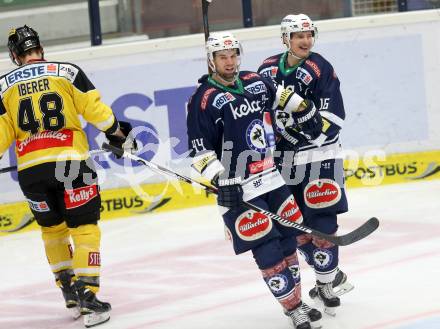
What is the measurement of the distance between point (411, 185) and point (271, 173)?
3509mm

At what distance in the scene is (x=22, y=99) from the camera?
5461mm

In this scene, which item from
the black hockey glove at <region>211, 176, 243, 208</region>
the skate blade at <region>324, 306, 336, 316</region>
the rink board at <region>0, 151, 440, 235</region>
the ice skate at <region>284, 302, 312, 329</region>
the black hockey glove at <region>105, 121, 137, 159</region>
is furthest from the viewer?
the rink board at <region>0, 151, 440, 235</region>

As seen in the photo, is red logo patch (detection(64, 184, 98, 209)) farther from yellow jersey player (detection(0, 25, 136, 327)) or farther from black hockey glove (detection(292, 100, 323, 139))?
black hockey glove (detection(292, 100, 323, 139))

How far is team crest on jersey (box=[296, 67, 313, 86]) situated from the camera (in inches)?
211

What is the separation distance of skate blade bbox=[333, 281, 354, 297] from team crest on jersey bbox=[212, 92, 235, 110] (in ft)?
4.00

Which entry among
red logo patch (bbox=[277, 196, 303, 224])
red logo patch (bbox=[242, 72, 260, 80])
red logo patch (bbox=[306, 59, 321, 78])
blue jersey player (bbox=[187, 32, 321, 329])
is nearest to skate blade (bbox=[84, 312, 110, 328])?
blue jersey player (bbox=[187, 32, 321, 329])

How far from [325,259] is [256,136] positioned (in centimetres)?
82

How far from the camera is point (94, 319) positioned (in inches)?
219

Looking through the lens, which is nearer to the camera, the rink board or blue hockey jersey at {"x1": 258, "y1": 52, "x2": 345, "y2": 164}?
blue hockey jersey at {"x1": 258, "y1": 52, "x2": 345, "y2": 164}

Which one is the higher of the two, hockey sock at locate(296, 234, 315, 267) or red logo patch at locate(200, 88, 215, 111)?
red logo patch at locate(200, 88, 215, 111)

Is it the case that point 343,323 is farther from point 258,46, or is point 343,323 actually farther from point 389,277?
point 258,46

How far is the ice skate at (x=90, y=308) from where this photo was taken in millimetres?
5512

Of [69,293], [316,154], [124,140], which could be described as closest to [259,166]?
[316,154]

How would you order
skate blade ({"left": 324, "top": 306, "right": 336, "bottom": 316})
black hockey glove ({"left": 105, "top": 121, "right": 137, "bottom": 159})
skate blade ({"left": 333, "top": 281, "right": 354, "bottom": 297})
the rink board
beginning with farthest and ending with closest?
the rink board
black hockey glove ({"left": 105, "top": 121, "right": 137, "bottom": 159})
skate blade ({"left": 333, "top": 281, "right": 354, "bottom": 297})
skate blade ({"left": 324, "top": 306, "right": 336, "bottom": 316})
